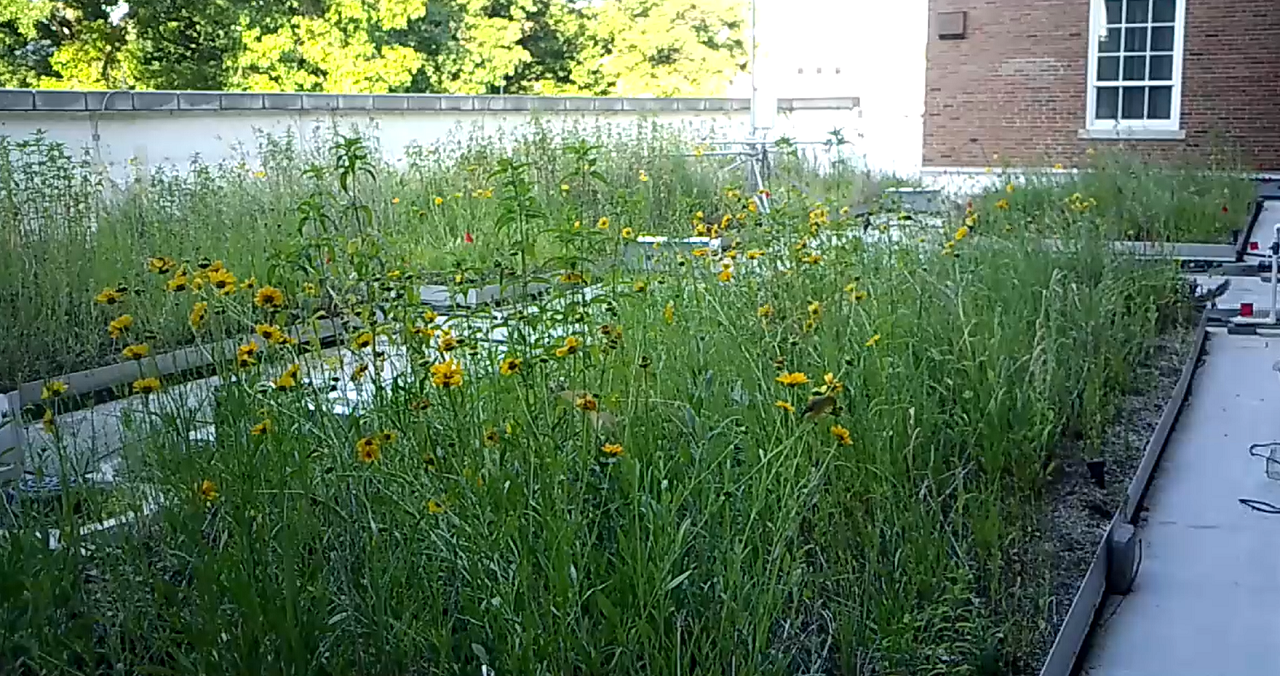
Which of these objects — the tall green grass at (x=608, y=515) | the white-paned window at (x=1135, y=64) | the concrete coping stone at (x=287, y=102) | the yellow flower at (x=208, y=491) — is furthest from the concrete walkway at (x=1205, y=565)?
the white-paned window at (x=1135, y=64)

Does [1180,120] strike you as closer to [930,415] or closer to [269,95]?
[269,95]

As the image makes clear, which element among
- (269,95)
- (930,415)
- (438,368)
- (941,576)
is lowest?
(941,576)

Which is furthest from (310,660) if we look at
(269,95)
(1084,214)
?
(269,95)

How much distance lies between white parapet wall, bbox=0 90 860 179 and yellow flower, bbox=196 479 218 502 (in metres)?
5.93

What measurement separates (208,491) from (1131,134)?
12469mm

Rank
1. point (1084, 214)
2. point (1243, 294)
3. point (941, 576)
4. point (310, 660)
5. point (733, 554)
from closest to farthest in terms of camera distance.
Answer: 1. point (310, 660)
2. point (733, 554)
3. point (941, 576)
4. point (1084, 214)
5. point (1243, 294)

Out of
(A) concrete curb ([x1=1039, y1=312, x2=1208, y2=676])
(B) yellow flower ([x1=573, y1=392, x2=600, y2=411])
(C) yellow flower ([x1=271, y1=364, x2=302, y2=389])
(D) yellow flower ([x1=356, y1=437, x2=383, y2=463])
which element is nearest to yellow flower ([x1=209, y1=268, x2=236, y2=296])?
(C) yellow flower ([x1=271, y1=364, x2=302, y2=389])

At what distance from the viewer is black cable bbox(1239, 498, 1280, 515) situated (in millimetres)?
3574

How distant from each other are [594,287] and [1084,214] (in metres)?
3.07

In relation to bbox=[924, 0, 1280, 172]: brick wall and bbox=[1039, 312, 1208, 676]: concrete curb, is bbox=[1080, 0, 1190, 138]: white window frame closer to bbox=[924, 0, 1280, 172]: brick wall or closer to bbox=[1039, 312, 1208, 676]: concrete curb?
bbox=[924, 0, 1280, 172]: brick wall

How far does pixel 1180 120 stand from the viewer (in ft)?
42.5

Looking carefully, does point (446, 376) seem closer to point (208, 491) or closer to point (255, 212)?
point (208, 491)

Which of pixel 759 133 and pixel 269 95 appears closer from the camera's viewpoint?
pixel 269 95

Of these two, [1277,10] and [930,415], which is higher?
[1277,10]
